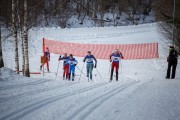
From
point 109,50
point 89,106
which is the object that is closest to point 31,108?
point 89,106

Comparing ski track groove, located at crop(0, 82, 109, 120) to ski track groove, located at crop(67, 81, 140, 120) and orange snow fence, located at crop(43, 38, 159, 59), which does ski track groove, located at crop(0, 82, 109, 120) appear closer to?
ski track groove, located at crop(67, 81, 140, 120)

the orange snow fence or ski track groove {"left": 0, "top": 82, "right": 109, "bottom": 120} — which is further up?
the orange snow fence

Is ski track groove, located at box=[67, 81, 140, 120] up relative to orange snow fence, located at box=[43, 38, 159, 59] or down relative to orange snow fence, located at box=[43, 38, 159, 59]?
down

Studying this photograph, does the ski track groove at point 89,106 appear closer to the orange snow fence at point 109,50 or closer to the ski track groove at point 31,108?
the ski track groove at point 31,108

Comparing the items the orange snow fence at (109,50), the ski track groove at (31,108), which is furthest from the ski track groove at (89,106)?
the orange snow fence at (109,50)

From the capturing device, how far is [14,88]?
935 cm

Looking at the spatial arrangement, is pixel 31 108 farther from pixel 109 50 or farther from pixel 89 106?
pixel 109 50

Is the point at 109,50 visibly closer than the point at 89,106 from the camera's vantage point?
No

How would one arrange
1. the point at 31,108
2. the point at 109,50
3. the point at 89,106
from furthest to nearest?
the point at 109,50
the point at 89,106
the point at 31,108

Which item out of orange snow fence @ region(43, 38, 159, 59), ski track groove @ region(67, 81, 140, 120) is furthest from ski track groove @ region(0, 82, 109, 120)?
orange snow fence @ region(43, 38, 159, 59)

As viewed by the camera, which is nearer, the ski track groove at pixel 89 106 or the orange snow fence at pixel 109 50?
the ski track groove at pixel 89 106

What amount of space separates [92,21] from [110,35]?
1732cm

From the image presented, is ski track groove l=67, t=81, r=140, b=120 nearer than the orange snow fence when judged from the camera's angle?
Yes

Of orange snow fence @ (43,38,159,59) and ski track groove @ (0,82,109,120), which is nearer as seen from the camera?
ski track groove @ (0,82,109,120)
